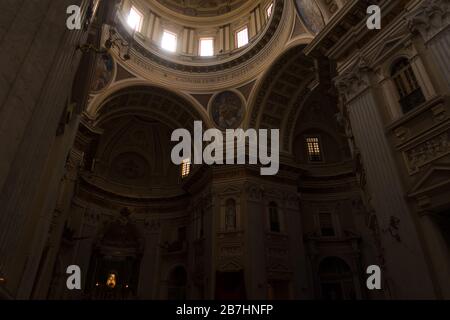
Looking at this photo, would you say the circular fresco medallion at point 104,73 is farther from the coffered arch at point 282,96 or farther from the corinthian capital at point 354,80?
the corinthian capital at point 354,80

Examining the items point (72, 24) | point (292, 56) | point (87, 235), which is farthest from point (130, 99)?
point (72, 24)

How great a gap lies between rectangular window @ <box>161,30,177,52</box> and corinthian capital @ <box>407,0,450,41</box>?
17.2 metres

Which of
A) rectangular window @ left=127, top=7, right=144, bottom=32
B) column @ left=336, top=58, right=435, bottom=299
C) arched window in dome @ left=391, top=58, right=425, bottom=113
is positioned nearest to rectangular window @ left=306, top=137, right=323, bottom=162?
column @ left=336, top=58, right=435, bottom=299

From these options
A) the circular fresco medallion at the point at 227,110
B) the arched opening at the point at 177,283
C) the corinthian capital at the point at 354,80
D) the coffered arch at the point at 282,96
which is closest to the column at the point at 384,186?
the corinthian capital at the point at 354,80

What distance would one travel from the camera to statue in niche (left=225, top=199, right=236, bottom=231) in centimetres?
1661

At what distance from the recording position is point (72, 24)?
5.39 meters

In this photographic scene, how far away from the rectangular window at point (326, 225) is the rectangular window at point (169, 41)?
1546cm

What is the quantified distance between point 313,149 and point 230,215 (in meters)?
8.15

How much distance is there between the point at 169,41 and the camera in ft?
74.0

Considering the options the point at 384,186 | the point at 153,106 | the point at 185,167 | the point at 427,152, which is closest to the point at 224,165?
the point at 185,167

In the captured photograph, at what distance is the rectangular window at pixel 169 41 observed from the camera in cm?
2217

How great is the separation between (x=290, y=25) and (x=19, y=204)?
16152 mm

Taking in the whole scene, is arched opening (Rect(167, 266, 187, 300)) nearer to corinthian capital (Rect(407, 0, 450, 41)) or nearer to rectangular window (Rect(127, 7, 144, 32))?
rectangular window (Rect(127, 7, 144, 32))

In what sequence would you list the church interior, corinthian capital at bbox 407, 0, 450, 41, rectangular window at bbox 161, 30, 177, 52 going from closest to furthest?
1. the church interior
2. corinthian capital at bbox 407, 0, 450, 41
3. rectangular window at bbox 161, 30, 177, 52
